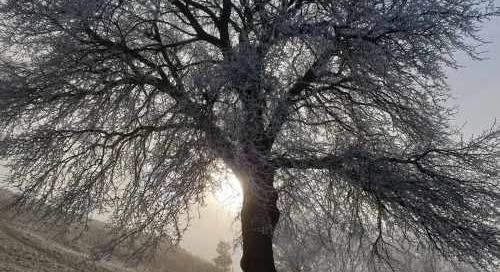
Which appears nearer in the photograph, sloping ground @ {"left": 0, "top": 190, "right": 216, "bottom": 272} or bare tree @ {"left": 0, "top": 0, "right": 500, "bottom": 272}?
bare tree @ {"left": 0, "top": 0, "right": 500, "bottom": 272}

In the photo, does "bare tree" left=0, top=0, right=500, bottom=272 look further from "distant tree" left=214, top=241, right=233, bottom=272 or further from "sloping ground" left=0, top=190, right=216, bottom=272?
"distant tree" left=214, top=241, right=233, bottom=272

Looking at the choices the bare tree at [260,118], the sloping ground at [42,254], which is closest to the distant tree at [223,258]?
the sloping ground at [42,254]

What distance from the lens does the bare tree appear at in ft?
23.8

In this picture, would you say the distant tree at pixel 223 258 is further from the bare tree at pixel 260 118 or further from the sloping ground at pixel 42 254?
the bare tree at pixel 260 118

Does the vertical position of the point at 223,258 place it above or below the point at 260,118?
above

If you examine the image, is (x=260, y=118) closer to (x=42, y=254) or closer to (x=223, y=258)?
(x=42, y=254)

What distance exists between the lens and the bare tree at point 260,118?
725 centimetres

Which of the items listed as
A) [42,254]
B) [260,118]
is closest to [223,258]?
[42,254]

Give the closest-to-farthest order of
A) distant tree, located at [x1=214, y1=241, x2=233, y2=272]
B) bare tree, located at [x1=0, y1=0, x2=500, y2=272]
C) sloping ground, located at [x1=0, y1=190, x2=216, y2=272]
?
bare tree, located at [x1=0, y1=0, x2=500, y2=272]
sloping ground, located at [x1=0, y1=190, x2=216, y2=272]
distant tree, located at [x1=214, y1=241, x2=233, y2=272]

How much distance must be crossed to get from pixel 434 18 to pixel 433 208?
8.92 ft

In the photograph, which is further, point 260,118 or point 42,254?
point 42,254

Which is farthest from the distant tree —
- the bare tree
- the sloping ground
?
the bare tree

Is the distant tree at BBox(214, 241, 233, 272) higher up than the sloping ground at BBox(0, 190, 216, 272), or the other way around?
the distant tree at BBox(214, 241, 233, 272)

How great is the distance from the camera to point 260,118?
6.96 m
